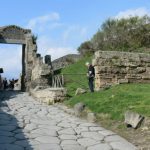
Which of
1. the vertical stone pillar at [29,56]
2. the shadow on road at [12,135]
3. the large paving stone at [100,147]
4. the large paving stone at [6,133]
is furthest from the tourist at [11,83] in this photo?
the large paving stone at [100,147]

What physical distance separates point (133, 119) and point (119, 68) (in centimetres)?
944

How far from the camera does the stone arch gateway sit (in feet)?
115

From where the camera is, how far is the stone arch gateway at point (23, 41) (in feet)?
115

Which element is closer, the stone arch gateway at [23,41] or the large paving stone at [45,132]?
the large paving stone at [45,132]

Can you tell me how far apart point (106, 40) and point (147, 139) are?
35.4m

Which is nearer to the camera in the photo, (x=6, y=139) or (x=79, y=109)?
(x=6, y=139)

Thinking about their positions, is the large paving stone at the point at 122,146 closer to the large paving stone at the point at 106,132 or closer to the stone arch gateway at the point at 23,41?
the large paving stone at the point at 106,132

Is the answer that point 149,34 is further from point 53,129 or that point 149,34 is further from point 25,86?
point 53,129

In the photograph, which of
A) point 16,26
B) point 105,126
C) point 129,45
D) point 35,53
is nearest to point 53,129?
point 105,126

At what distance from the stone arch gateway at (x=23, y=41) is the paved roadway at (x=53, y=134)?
19.4 meters

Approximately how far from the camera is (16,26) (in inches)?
1430

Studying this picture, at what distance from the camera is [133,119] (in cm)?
1180

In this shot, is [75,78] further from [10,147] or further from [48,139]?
[10,147]

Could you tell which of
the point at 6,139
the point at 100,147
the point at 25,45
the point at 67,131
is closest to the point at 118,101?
the point at 67,131
